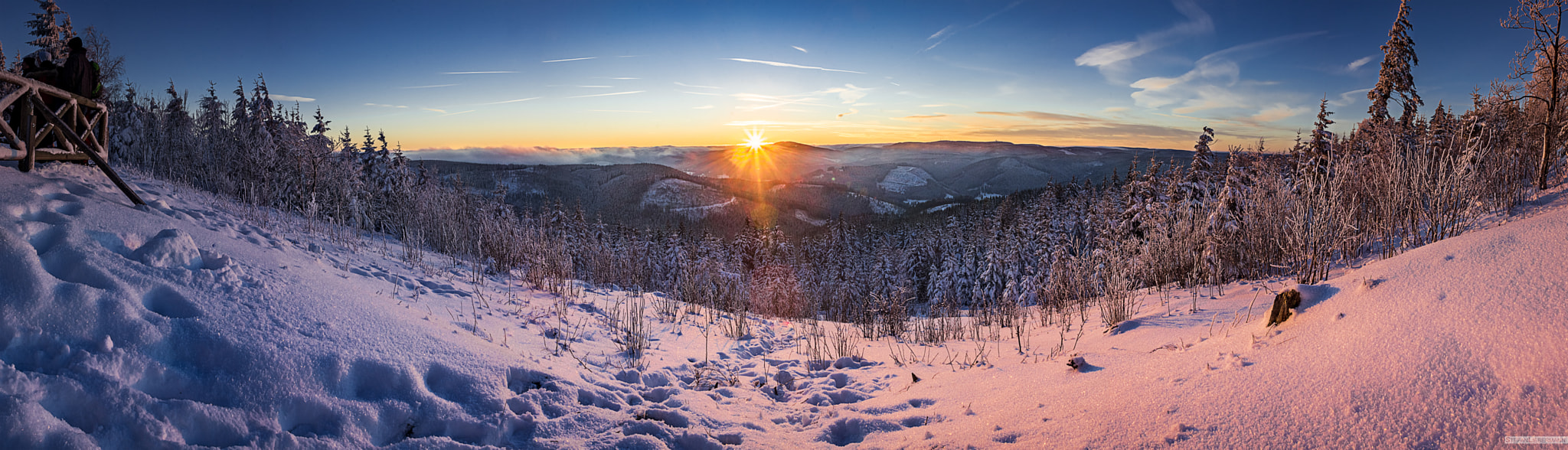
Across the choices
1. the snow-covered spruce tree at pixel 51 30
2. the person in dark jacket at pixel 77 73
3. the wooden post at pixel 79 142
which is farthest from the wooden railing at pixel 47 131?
the snow-covered spruce tree at pixel 51 30

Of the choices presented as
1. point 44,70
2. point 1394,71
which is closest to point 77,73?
point 44,70

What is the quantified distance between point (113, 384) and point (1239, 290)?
9.15 metres

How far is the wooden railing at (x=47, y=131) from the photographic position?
5.32 meters

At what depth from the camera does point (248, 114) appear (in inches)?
1115

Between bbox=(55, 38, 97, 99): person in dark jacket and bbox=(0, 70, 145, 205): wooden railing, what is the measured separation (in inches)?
46.6

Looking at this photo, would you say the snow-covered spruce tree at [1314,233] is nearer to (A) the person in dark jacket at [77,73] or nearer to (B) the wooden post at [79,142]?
(B) the wooden post at [79,142]

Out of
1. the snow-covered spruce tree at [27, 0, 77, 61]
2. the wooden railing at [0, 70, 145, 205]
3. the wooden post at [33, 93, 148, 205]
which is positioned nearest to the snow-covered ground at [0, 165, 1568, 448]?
the wooden post at [33, 93, 148, 205]

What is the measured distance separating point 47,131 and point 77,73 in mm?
2850

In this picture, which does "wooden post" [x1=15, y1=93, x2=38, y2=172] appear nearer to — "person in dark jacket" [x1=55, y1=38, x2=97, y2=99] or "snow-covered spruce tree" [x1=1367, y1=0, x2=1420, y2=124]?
"person in dark jacket" [x1=55, y1=38, x2=97, y2=99]

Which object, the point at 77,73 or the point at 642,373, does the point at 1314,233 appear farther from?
the point at 77,73

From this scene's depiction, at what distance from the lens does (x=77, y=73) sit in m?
7.53

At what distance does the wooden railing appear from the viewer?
5.32 m

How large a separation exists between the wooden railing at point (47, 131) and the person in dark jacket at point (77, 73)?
1.18m

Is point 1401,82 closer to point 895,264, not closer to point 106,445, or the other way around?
point 895,264
